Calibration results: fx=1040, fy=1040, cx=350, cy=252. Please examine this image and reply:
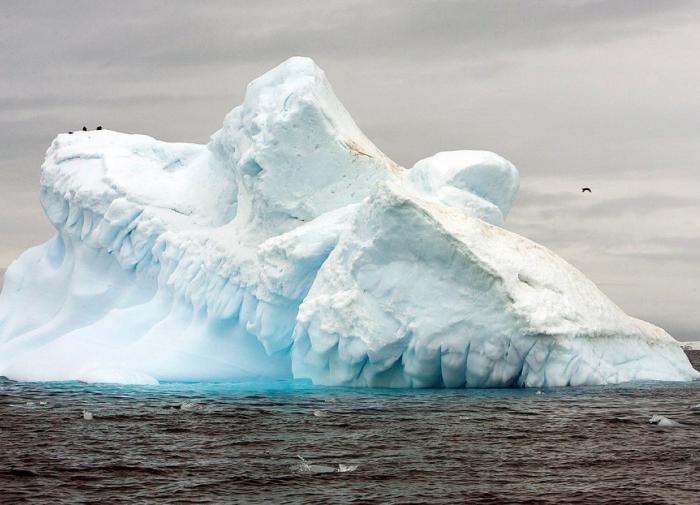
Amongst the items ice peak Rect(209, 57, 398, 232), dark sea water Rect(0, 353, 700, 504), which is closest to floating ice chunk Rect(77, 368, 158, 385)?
dark sea water Rect(0, 353, 700, 504)

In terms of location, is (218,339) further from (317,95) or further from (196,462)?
(196,462)

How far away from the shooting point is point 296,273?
97.5ft

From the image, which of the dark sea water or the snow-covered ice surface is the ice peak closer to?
the snow-covered ice surface

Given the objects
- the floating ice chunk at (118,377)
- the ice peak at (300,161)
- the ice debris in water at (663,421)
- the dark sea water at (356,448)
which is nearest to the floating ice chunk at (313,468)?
the dark sea water at (356,448)

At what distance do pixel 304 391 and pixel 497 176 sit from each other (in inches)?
380

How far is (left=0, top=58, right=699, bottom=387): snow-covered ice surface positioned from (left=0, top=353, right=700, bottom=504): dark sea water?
164 cm

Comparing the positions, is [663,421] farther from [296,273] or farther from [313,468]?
[296,273]

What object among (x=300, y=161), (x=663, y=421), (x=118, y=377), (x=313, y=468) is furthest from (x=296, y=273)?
(x=313, y=468)

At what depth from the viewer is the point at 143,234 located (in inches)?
1318

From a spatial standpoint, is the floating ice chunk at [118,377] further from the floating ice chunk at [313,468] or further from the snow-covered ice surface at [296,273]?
the floating ice chunk at [313,468]

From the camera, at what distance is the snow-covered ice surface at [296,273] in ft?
86.4

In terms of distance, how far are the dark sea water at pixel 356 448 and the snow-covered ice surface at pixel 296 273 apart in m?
1.64

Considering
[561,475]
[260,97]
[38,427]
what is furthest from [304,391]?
[561,475]

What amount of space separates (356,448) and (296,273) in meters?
13.2
